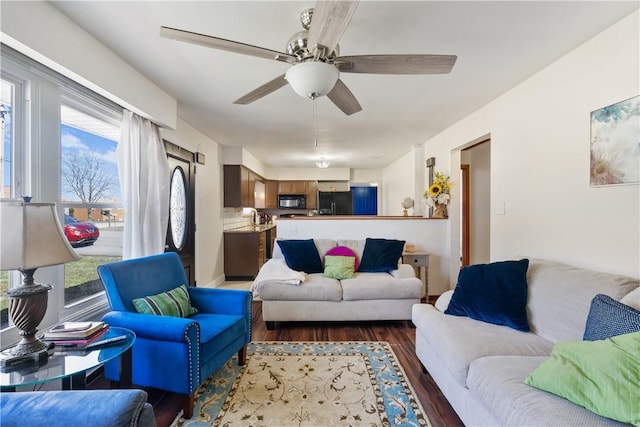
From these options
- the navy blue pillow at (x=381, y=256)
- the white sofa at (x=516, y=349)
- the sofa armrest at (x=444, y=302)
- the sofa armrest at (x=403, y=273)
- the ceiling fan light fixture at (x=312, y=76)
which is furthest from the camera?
the navy blue pillow at (x=381, y=256)

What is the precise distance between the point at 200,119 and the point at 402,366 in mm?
3518

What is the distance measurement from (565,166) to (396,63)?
1.66 meters

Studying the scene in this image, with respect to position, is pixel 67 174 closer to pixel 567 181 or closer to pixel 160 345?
pixel 160 345

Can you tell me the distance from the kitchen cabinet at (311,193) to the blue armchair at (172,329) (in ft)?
17.4

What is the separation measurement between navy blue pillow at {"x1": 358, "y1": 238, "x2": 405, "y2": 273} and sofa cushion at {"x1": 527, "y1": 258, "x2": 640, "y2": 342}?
144 centimetres

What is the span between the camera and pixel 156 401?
1865 mm

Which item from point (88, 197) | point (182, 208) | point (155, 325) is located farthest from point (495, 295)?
point (182, 208)

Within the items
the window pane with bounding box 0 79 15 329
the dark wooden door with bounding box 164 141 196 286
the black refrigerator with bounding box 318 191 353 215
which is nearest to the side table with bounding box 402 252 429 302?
the dark wooden door with bounding box 164 141 196 286

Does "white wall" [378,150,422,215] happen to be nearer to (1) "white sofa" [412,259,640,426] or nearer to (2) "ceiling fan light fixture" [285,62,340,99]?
(1) "white sofa" [412,259,640,426]

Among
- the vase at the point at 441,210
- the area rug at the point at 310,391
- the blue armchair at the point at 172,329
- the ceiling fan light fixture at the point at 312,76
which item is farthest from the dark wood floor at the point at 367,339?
the ceiling fan light fixture at the point at 312,76

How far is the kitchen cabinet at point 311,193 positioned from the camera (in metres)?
7.54

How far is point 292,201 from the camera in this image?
24.4 feet

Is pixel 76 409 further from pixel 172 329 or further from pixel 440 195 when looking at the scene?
pixel 440 195

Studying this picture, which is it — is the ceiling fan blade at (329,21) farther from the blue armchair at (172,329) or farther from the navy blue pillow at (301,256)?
the navy blue pillow at (301,256)
